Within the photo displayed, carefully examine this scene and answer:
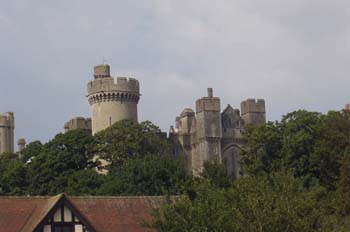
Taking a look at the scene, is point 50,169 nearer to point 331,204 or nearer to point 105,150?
point 105,150

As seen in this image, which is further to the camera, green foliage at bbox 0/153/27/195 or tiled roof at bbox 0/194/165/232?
green foliage at bbox 0/153/27/195

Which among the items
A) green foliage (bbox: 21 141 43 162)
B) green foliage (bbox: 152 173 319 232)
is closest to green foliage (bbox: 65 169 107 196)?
green foliage (bbox: 21 141 43 162)

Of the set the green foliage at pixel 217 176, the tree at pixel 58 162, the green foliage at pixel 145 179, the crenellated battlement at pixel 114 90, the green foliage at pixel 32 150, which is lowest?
the green foliage at pixel 217 176

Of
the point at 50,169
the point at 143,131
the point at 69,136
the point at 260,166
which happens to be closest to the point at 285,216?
the point at 260,166

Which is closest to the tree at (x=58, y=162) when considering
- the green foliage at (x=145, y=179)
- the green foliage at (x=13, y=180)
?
the green foliage at (x=13, y=180)

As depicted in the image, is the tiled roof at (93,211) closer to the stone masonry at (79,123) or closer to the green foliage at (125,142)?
the green foliage at (125,142)

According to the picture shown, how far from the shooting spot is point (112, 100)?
296ft

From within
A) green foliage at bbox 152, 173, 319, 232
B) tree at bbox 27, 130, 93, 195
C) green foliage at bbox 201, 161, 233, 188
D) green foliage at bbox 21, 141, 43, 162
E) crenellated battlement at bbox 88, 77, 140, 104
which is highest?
crenellated battlement at bbox 88, 77, 140, 104

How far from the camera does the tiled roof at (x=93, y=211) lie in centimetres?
3866

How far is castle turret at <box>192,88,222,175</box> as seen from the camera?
95.6 meters

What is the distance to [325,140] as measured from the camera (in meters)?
66.0

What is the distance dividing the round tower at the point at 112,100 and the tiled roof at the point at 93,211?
48224 mm

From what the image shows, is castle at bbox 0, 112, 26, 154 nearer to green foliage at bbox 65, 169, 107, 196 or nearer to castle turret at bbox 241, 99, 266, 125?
castle turret at bbox 241, 99, 266, 125

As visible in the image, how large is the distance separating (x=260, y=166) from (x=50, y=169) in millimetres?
13771
